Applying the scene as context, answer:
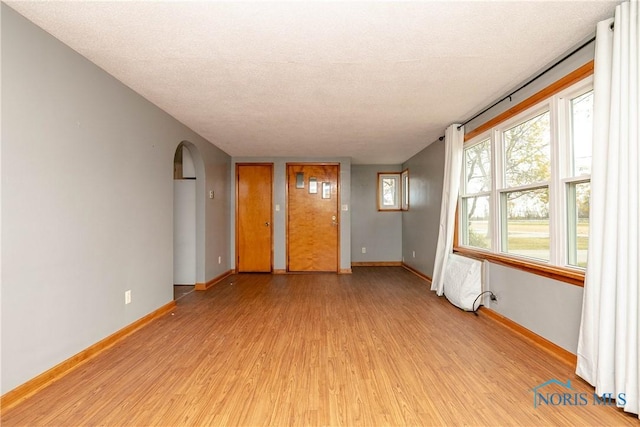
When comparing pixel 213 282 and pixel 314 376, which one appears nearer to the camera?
pixel 314 376

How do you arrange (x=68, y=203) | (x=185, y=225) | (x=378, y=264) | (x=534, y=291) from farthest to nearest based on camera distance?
(x=378, y=264) < (x=185, y=225) < (x=534, y=291) < (x=68, y=203)

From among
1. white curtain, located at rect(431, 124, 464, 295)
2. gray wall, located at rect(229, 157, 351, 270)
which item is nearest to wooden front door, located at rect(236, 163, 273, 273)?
gray wall, located at rect(229, 157, 351, 270)

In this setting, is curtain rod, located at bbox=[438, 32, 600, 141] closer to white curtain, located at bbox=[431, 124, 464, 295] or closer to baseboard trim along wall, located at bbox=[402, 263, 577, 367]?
white curtain, located at bbox=[431, 124, 464, 295]

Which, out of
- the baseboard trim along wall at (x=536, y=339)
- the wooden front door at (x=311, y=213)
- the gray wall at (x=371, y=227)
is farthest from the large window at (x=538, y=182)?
the gray wall at (x=371, y=227)

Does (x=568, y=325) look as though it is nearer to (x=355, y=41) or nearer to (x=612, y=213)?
(x=612, y=213)

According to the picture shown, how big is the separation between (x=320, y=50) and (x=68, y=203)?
2.03 m

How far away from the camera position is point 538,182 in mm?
2564

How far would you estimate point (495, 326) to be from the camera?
2891 mm

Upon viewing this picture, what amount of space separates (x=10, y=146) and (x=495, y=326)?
3872 mm

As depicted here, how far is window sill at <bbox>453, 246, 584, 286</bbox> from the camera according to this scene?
2.10m

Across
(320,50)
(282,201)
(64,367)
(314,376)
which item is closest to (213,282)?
(282,201)

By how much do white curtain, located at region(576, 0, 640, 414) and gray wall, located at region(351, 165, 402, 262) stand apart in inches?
190

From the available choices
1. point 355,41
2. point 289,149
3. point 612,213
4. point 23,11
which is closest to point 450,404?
point 612,213

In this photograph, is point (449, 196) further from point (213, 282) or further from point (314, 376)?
point (213, 282)
